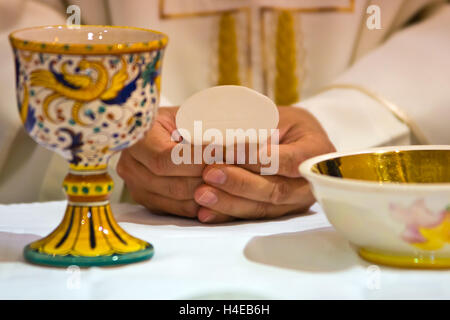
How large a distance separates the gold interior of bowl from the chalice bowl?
0.19m

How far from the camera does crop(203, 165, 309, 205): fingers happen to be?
0.73m

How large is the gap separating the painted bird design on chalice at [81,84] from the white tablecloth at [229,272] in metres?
0.12

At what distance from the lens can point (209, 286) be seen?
1.84 feet

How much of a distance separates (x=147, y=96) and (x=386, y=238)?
212 millimetres

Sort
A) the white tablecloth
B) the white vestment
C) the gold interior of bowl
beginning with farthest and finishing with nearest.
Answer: the white vestment
the gold interior of bowl
the white tablecloth

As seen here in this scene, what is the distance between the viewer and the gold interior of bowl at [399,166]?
67 cm

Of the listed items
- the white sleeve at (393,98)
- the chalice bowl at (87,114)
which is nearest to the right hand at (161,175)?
the chalice bowl at (87,114)

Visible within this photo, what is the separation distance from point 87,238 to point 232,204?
0.18m

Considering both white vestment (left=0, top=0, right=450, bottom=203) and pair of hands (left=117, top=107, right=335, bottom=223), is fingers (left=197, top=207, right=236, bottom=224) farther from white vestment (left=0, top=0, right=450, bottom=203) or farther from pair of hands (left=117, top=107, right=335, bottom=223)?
white vestment (left=0, top=0, right=450, bottom=203)

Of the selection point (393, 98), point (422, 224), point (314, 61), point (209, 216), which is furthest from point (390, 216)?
point (314, 61)

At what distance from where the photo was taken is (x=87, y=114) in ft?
1.86

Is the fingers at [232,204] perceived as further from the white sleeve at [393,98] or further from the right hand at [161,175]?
the white sleeve at [393,98]

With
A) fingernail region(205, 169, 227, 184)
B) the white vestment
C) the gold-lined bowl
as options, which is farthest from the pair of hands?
the white vestment

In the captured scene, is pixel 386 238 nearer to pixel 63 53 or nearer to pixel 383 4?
pixel 63 53
